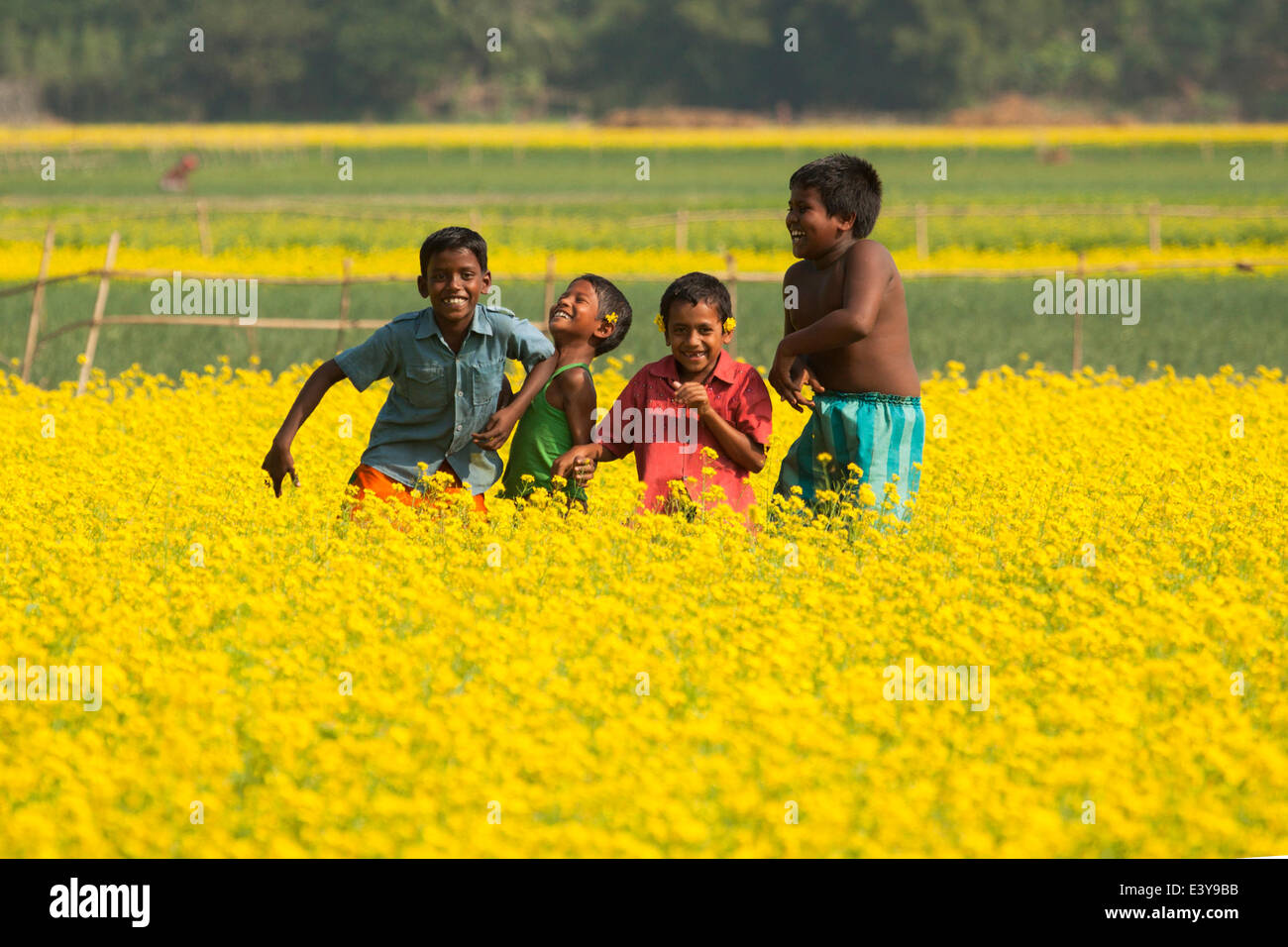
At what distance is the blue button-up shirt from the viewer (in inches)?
268

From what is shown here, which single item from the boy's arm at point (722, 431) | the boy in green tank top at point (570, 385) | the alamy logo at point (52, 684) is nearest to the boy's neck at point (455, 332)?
the boy in green tank top at point (570, 385)

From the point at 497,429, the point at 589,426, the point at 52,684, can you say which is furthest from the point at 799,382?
the point at 52,684

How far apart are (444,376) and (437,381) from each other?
0.13 feet

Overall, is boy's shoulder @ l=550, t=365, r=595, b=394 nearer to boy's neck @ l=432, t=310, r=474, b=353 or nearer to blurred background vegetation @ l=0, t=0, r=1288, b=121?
boy's neck @ l=432, t=310, r=474, b=353

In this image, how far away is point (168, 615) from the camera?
5480mm

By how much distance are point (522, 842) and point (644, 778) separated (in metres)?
0.35

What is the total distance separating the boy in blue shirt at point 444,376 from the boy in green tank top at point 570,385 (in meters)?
0.10

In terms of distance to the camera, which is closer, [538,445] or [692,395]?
[692,395]

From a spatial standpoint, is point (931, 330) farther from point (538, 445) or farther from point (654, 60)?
point (654, 60)

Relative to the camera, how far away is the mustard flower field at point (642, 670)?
398 cm

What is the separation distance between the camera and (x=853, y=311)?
20.5 ft

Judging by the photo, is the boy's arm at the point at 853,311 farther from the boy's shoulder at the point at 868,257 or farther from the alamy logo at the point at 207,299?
the alamy logo at the point at 207,299
